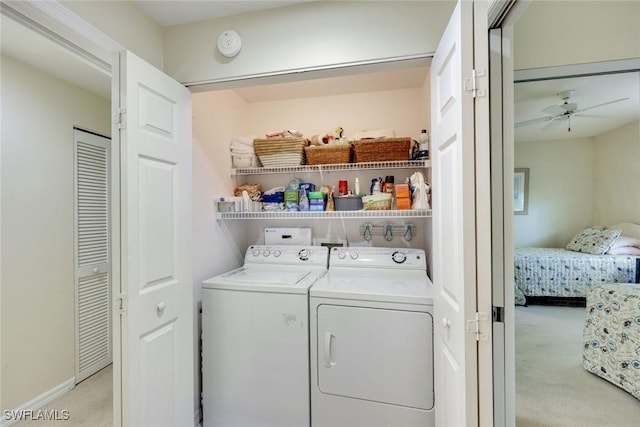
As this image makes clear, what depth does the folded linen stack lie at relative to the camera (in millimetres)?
2295

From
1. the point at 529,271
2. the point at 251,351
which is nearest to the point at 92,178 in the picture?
the point at 251,351

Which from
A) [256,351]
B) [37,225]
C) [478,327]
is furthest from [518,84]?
[37,225]

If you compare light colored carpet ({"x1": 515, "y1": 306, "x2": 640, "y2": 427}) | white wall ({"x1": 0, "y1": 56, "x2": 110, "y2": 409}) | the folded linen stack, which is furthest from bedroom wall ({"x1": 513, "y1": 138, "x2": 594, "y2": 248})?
white wall ({"x1": 0, "y1": 56, "x2": 110, "y2": 409})

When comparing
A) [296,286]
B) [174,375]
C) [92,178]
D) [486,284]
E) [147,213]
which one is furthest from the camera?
[92,178]

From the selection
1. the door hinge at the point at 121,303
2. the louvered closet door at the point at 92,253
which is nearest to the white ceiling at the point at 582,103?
the door hinge at the point at 121,303

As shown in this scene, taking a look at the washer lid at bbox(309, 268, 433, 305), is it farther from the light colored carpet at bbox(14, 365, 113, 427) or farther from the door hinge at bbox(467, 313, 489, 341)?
the light colored carpet at bbox(14, 365, 113, 427)

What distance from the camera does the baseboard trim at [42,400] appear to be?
1.71 meters

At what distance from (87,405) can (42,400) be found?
31 cm

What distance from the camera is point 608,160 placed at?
53.6 inches

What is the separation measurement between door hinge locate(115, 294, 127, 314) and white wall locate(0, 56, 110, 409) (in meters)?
1.19

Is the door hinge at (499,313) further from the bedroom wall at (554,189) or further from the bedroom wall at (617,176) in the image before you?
the bedroom wall at (617,176)

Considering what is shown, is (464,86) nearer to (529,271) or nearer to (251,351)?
(529,271)

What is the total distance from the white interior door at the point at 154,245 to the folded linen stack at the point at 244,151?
71 cm

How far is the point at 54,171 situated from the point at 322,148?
75.9 inches
